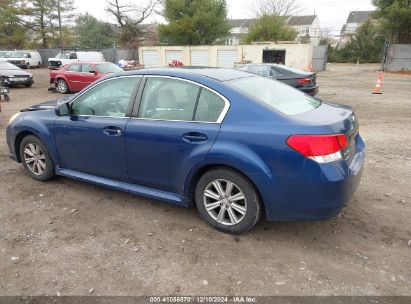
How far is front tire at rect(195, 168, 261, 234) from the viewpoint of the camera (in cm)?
336

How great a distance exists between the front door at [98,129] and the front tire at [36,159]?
346mm

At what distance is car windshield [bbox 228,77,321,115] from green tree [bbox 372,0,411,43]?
2762 centimetres

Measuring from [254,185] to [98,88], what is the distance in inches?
87.8

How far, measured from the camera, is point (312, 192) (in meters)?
3.07

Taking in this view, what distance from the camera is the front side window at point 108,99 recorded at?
406 centimetres

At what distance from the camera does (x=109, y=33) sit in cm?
5553

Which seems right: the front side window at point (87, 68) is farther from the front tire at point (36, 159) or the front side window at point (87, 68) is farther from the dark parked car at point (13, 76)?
the front tire at point (36, 159)

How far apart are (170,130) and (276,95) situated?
3.73 ft

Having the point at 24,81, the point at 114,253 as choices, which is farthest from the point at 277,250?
the point at 24,81

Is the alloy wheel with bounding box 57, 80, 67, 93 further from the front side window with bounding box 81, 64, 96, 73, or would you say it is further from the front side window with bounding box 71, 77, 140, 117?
the front side window with bounding box 71, 77, 140, 117

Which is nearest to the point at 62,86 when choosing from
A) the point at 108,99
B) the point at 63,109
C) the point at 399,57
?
the point at 63,109

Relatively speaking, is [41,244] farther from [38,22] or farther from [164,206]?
[38,22]

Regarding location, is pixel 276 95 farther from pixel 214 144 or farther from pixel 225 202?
pixel 225 202

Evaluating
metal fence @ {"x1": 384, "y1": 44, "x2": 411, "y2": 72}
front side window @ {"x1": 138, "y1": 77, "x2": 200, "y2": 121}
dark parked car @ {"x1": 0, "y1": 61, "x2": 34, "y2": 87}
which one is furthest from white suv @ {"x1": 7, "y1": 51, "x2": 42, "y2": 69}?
front side window @ {"x1": 138, "y1": 77, "x2": 200, "y2": 121}
